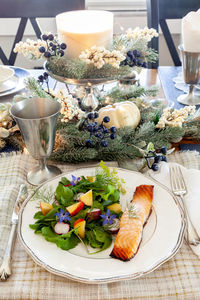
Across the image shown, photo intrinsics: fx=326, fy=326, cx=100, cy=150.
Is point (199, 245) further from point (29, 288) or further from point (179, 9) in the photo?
point (179, 9)

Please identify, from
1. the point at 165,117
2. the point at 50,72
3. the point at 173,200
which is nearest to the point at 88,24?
the point at 50,72

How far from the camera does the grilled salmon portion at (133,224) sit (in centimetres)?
53

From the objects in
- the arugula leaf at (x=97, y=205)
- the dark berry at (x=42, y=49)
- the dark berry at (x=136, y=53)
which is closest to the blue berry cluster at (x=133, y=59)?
the dark berry at (x=136, y=53)

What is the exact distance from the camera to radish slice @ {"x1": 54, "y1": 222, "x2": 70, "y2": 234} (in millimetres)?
564

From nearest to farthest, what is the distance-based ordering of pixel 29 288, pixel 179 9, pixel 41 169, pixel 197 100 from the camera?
pixel 29 288 < pixel 41 169 < pixel 197 100 < pixel 179 9

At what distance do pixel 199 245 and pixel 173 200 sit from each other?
0.10 m

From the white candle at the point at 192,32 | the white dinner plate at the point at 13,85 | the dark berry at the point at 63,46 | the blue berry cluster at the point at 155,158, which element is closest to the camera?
the blue berry cluster at the point at 155,158

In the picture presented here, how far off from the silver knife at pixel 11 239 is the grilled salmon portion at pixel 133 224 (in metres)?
0.17

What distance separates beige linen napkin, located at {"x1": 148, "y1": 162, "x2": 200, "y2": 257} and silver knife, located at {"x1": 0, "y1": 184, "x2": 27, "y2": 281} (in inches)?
11.5

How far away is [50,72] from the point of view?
2.90 ft

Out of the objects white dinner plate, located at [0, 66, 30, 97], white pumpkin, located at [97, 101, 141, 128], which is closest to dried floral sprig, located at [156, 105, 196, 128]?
white pumpkin, located at [97, 101, 141, 128]

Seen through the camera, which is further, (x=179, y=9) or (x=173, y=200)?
(x=179, y=9)

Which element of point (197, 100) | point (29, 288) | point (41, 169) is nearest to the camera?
point (29, 288)

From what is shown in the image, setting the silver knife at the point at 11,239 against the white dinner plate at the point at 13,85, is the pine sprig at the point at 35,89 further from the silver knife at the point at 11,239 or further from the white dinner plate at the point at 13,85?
the silver knife at the point at 11,239
